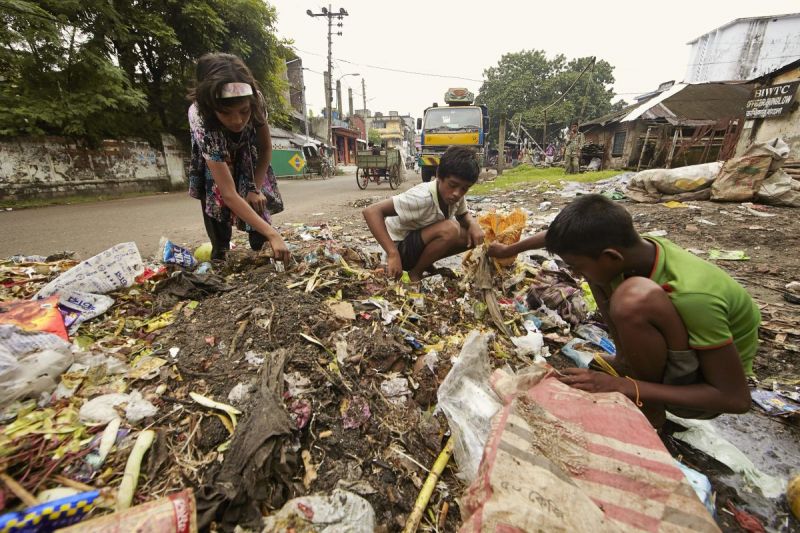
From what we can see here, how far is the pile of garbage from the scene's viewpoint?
1.05 m

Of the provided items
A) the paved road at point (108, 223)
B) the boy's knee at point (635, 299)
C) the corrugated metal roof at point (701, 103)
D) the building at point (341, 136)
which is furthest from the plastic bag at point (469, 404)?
the building at point (341, 136)

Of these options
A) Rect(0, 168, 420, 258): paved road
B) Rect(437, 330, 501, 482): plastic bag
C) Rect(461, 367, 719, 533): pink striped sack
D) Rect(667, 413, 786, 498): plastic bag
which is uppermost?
Rect(461, 367, 719, 533): pink striped sack

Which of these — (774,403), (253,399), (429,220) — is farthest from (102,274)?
(774,403)

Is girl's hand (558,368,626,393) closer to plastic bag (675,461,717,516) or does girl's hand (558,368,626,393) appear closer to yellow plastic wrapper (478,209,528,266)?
plastic bag (675,461,717,516)

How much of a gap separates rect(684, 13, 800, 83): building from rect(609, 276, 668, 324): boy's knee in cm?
3798

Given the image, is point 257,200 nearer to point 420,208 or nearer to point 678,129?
point 420,208

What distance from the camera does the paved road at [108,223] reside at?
4.32m

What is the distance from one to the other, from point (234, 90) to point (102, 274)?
145cm

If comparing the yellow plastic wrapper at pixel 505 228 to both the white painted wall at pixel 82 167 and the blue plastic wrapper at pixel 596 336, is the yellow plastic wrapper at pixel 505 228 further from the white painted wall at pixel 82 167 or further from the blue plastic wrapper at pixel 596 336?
the white painted wall at pixel 82 167

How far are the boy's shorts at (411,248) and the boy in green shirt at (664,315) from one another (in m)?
1.36

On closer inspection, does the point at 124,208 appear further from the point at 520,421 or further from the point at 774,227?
the point at 774,227

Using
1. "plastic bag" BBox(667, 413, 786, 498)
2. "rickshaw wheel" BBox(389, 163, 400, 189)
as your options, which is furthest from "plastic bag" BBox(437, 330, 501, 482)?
"rickshaw wheel" BBox(389, 163, 400, 189)

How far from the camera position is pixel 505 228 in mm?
3324

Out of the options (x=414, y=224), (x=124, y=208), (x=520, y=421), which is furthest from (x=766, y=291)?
(x=124, y=208)
